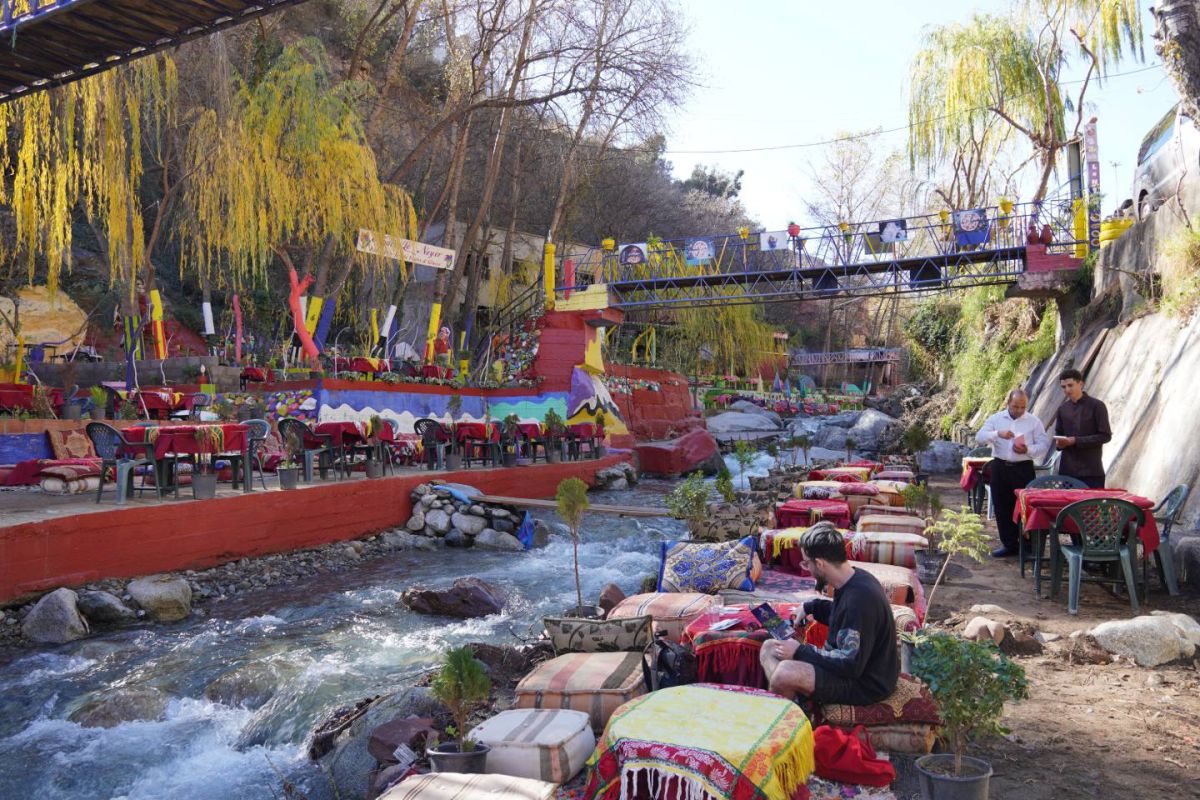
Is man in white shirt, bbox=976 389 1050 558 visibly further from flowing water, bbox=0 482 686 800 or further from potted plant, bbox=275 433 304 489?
potted plant, bbox=275 433 304 489

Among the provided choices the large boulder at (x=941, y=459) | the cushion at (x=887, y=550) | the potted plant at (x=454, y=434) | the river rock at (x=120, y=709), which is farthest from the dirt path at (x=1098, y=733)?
the large boulder at (x=941, y=459)

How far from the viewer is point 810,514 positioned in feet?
27.4

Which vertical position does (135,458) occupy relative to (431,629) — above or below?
above

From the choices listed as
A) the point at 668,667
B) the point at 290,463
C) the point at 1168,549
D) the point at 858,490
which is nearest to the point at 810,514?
the point at 858,490

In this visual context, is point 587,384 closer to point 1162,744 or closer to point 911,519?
point 911,519

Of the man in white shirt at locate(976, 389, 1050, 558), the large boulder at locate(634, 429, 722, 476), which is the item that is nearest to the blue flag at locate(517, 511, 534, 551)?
the man in white shirt at locate(976, 389, 1050, 558)

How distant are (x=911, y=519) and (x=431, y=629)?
4.45m

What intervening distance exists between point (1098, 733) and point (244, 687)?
5276 mm

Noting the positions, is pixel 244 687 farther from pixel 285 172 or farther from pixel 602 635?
pixel 285 172

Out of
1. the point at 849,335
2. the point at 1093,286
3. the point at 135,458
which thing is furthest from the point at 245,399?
the point at 849,335

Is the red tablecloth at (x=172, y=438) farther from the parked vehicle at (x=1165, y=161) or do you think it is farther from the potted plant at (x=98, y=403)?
the parked vehicle at (x=1165, y=161)

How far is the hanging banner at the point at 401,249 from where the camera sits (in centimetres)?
1602

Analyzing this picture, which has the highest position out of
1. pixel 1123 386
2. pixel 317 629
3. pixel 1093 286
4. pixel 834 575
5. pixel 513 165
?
pixel 513 165

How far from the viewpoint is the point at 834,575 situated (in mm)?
3883
